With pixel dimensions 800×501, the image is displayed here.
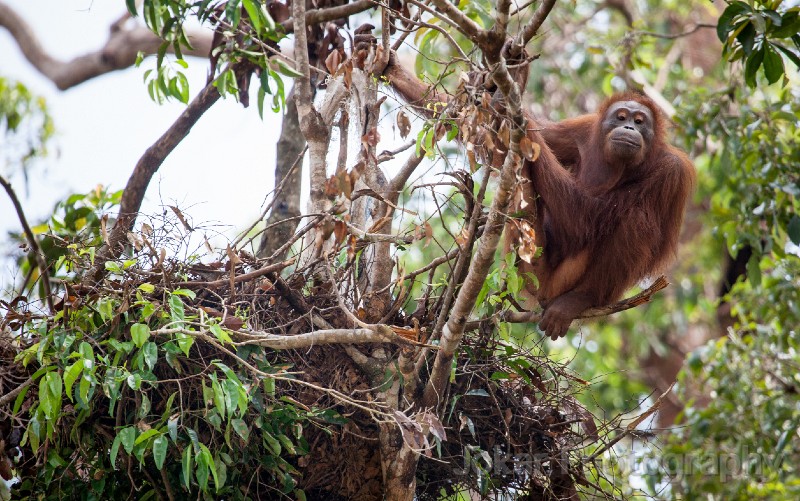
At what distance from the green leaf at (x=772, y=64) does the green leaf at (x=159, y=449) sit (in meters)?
3.06

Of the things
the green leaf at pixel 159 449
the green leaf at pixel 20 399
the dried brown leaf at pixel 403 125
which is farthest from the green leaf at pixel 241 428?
the dried brown leaf at pixel 403 125

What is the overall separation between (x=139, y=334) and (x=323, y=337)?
2.62 ft

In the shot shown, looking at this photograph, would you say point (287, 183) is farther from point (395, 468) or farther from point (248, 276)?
point (395, 468)

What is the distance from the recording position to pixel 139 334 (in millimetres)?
3229

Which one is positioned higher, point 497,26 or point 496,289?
point 497,26

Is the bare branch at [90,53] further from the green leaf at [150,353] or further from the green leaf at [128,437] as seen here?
the green leaf at [128,437]

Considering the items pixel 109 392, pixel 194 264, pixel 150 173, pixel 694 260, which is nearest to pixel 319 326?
pixel 194 264

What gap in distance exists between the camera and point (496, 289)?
379cm

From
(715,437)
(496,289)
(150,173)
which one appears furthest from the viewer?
(715,437)

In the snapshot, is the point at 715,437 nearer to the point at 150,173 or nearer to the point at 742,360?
the point at 742,360

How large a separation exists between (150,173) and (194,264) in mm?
1143

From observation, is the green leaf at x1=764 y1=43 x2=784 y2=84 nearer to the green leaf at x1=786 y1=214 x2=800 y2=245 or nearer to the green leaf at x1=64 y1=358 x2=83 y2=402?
the green leaf at x1=786 y1=214 x2=800 y2=245

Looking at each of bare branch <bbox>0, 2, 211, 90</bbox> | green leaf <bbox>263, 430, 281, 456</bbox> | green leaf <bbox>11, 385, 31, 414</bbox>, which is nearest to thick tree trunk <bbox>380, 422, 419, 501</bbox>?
green leaf <bbox>263, 430, 281, 456</bbox>

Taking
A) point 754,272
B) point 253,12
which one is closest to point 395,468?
point 253,12
